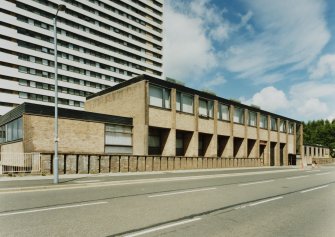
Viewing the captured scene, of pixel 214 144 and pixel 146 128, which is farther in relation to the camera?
pixel 214 144

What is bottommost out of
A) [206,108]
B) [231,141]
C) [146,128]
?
[231,141]

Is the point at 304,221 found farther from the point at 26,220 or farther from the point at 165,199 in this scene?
the point at 26,220

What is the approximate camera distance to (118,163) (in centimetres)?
2500

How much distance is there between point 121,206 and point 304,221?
4.74m

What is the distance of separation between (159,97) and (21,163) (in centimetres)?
1557

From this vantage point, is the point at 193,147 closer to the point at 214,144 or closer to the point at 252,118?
the point at 214,144

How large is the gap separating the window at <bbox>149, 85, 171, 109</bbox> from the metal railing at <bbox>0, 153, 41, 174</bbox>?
13.7 m

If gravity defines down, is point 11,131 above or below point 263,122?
below

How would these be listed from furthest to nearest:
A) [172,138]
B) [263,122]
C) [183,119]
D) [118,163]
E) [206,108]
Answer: [263,122] → [206,108] → [183,119] → [172,138] → [118,163]

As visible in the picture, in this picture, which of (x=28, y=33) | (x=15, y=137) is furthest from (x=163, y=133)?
(x=28, y=33)

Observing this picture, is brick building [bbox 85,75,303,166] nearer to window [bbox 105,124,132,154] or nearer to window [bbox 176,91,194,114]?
window [bbox 176,91,194,114]

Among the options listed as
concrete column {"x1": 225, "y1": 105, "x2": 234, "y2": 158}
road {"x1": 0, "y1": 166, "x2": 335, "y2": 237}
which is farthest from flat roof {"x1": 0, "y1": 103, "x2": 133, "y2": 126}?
concrete column {"x1": 225, "y1": 105, "x2": 234, "y2": 158}

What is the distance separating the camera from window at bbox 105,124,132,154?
28953 mm

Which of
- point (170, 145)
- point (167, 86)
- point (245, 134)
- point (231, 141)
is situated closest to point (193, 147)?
point (170, 145)
